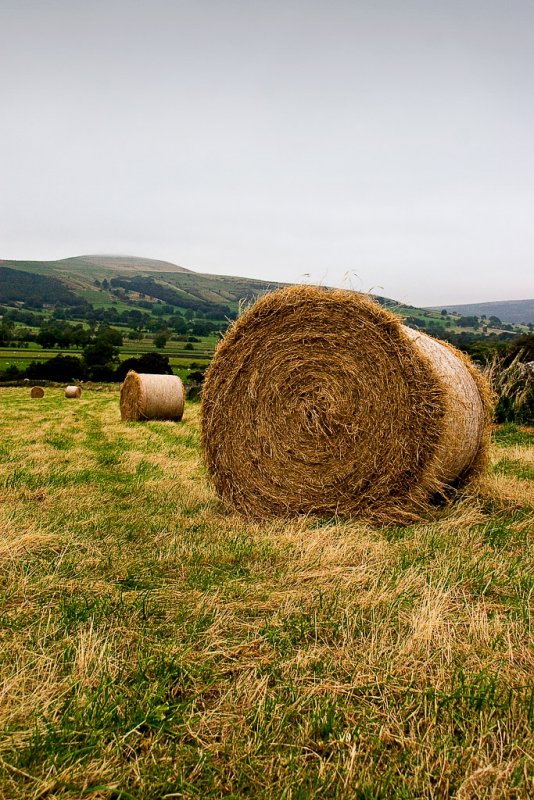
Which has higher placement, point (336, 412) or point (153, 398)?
point (336, 412)

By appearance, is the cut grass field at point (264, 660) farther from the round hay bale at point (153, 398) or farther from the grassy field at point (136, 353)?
the grassy field at point (136, 353)

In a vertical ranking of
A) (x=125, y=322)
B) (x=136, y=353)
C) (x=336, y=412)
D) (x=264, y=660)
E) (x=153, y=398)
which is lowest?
(x=136, y=353)

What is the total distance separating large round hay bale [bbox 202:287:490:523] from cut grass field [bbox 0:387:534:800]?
0.60 m

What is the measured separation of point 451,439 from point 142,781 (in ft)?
14.7

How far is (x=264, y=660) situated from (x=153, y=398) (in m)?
15.0

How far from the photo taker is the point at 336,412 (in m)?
6.12

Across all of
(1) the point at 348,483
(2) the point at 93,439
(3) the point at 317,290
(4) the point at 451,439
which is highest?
(3) the point at 317,290

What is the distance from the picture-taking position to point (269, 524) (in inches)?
239

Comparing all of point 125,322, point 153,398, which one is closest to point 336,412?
point 153,398

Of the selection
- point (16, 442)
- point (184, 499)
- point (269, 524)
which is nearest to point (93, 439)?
point (16, 442)

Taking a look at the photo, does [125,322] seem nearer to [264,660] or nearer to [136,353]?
[136,353]

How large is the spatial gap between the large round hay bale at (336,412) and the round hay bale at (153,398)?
10760 mm

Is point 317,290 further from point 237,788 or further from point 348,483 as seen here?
point 237,788

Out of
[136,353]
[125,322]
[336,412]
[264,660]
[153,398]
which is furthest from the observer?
[125,322]
